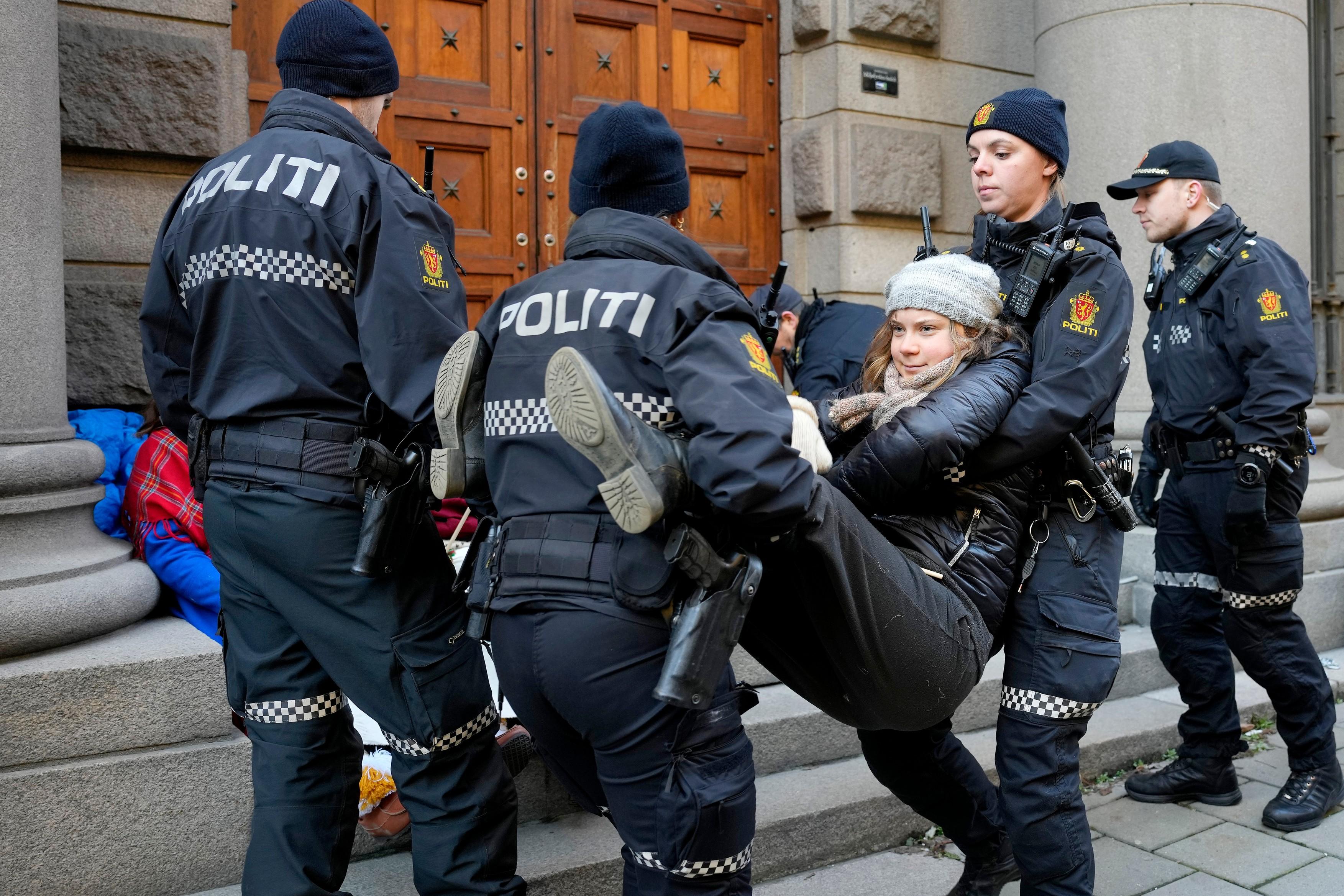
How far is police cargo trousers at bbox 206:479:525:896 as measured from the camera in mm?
2609

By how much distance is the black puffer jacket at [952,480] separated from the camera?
252 cm

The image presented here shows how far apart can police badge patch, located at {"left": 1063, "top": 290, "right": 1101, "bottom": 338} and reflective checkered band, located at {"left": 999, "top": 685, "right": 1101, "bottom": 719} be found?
0.87m

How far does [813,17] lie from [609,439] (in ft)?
15.4

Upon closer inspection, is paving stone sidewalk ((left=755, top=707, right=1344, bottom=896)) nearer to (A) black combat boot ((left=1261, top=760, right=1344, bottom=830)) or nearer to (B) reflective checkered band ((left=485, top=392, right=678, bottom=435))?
(A) black combat boot ((left=1261, top=760, right=1344, bottom=830))

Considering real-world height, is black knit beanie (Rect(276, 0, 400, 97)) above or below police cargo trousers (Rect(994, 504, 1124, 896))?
above

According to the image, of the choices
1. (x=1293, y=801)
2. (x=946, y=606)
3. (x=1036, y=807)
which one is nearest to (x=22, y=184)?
(x=946, y=606)

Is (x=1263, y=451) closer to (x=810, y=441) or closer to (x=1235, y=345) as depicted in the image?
(x=1235, y=345)

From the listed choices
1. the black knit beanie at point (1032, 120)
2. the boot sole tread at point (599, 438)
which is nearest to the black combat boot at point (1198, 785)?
the black knit beanie at point (1032, 120)

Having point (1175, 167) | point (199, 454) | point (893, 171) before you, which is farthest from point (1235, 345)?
point (199, 454)

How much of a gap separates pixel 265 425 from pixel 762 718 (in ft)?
6.99

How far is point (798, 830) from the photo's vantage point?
3666 millimetres

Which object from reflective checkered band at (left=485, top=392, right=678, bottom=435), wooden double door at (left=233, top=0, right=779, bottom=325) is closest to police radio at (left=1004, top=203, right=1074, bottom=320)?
reflective checkered band at (left=485, top=392, right=678, bottom=435)

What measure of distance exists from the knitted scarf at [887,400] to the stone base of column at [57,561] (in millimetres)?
2145

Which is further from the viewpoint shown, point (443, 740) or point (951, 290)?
point (951, 290)
